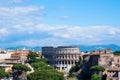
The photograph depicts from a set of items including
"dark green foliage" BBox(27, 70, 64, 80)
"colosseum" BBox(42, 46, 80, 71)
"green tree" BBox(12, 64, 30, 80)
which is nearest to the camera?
"dark green foliage" BBox(27, 70, 64, 80)

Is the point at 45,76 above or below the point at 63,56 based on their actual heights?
below

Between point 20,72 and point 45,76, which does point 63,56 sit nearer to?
point 20,72

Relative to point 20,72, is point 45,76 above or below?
below

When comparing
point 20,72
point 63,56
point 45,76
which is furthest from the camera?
point 63,56

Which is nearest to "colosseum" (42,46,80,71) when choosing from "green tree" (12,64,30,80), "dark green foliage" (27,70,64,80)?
"green tree" (12,64,30,80)

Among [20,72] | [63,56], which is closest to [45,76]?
[20,72]

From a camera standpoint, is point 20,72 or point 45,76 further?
point 20,72

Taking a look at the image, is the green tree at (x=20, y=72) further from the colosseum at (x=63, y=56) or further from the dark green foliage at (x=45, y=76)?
the colosseum at (x=63, y=56)

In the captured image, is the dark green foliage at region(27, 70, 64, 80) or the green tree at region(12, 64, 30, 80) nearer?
the dark green foliage at region(27, 70, 64, 80)

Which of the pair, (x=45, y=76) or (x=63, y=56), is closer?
(x=45, y=76)

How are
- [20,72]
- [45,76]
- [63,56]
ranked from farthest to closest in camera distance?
[63,56] → [20,72] → [45,76]

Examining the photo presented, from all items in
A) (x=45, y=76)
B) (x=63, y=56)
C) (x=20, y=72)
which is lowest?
(x=45, y=76)

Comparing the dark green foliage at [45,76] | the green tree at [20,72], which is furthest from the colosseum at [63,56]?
the dark green foliage at [45,76]

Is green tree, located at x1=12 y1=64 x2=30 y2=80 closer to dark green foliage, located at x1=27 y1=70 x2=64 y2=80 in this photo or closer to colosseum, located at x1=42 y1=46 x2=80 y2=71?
dark green foliage, located at x1=27 y1=70 x2=64 y2=80
